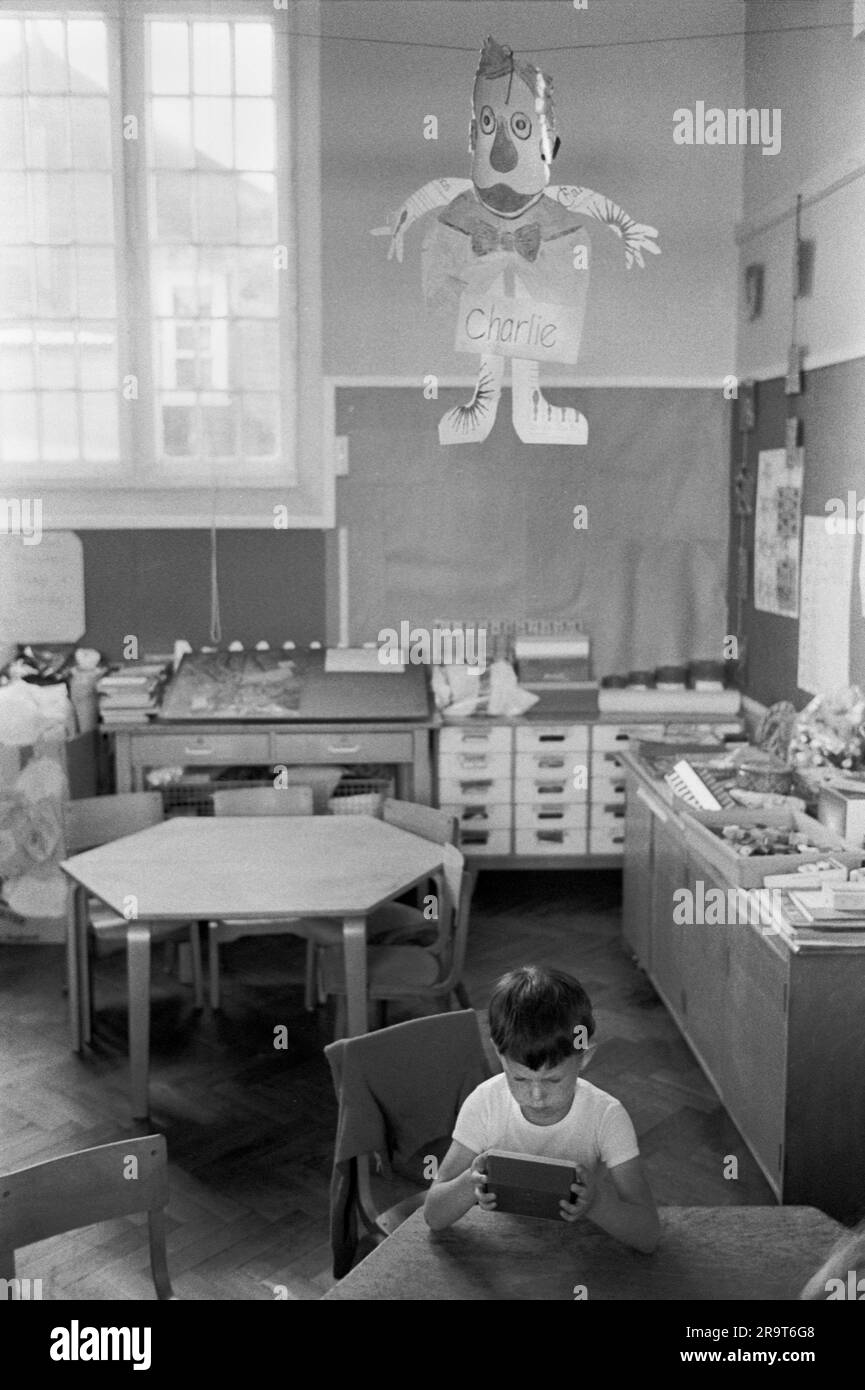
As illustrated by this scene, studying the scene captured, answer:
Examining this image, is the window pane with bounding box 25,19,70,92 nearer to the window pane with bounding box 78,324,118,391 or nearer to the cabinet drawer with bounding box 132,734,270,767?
the window pane with bounding box 78,324,118,391

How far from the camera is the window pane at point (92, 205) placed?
22.2 feet

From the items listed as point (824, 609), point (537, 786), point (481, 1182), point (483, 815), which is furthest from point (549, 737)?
point (481, 1182)

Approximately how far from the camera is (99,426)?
6.91 m

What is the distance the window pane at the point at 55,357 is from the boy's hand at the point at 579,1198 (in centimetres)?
554

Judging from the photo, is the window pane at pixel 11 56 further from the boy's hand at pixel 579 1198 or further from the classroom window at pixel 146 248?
the boy's hand at pixel 579 1198

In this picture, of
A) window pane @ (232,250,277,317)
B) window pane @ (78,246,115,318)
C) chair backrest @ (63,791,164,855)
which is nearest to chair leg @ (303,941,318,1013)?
chair backrest @ (63,791,164,855)

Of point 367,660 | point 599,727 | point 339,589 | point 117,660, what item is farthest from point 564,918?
point 117,660

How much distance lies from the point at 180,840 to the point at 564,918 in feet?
7.15

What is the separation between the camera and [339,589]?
7043 mm

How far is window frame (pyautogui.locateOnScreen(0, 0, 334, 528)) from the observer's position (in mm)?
6664

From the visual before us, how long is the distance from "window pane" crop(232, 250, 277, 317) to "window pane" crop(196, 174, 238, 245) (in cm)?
13

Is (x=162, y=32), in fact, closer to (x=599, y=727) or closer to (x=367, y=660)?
(x=367, y=660)

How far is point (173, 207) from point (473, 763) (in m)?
3.15

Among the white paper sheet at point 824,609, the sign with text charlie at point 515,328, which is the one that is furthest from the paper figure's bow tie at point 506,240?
the white paper sheet at point 824,609
